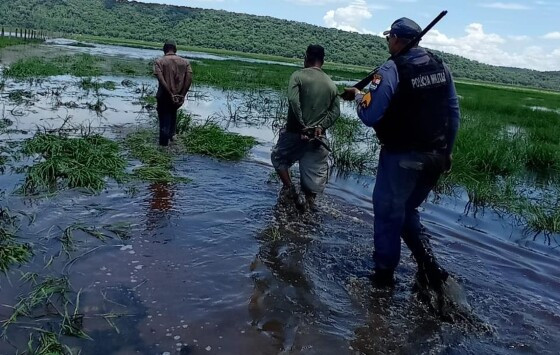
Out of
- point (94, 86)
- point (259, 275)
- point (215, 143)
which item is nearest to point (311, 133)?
point (259, 275)

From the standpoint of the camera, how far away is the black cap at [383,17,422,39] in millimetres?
3986

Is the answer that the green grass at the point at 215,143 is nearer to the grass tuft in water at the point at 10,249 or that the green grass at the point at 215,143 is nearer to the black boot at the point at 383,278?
the grass tuft in water at the point at 10,249

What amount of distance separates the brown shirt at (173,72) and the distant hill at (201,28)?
92.4 m

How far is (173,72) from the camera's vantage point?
8.85m

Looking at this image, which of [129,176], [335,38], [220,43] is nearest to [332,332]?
[129,176]

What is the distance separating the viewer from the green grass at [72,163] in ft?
20.9

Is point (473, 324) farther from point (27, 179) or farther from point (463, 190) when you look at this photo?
point (27, 179)

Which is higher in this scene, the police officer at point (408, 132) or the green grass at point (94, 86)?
the police officer at point (408, 132)

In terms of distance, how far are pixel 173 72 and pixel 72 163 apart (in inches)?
108

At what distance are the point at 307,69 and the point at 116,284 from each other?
3.44 m

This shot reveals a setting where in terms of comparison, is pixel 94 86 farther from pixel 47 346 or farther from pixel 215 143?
pixel 47 346

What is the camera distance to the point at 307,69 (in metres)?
6.13

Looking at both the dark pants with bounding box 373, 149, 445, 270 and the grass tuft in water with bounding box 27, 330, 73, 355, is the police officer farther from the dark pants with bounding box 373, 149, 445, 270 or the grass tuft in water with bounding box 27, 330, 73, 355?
the grass tuft in water with bounding box 27, 330, 73, 355

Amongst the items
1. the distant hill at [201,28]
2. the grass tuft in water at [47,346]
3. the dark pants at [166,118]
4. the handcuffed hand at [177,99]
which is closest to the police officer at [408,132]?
the grass tuft in water at [47,346]
